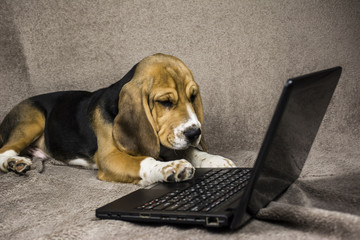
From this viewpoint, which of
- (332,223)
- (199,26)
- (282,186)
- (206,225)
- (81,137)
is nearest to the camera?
(332,223)

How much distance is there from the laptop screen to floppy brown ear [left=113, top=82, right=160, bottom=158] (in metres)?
1.10

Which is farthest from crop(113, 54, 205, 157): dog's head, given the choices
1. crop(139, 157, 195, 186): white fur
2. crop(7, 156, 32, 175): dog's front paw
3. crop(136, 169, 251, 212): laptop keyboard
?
crop(7, 156, 32, 175): dog's front paw

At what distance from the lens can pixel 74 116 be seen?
3.69 m

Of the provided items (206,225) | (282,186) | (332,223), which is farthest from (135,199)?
(332,223)

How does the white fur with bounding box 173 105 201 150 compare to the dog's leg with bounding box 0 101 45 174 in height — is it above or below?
above

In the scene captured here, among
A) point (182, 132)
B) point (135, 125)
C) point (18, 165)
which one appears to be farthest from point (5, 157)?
point (182, 132)

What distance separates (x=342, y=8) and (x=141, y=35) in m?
1.92

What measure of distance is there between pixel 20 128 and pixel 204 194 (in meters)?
2.46

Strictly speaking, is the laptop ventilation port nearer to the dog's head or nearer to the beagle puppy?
the beagle puppy

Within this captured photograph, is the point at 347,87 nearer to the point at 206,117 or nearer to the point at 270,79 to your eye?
the point at 270,79

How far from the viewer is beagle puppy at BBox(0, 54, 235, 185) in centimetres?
280

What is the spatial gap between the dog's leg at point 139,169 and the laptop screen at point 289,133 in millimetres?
622

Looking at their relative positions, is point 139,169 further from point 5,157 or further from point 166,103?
point 5,157

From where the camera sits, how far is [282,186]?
2.02 metres
